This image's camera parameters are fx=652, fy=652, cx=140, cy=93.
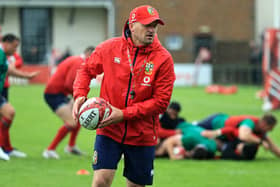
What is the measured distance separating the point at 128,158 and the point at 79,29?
3763 cm

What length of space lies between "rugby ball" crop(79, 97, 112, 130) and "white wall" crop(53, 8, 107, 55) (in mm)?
37535

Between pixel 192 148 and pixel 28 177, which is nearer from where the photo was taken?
pixel 28 177

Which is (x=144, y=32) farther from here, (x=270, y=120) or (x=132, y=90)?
(x=270, y=120)

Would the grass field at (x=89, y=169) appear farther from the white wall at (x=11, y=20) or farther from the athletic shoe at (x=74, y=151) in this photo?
the white wall at (x=11, y=20)

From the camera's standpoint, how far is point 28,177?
371 inches

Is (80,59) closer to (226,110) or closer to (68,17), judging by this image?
(226,110)

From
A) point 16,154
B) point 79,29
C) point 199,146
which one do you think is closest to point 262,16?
point 79,29

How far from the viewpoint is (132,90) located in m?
6.29

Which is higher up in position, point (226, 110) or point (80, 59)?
point (80, 59)

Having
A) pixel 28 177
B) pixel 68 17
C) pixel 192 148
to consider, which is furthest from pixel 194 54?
pixel 28 177

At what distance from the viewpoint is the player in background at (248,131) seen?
11.3 m

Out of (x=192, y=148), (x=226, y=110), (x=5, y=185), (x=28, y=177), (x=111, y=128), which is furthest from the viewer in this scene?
(x=226, y=110)

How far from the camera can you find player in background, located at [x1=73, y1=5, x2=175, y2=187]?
624cm

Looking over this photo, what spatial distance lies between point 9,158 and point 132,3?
32816 mm
